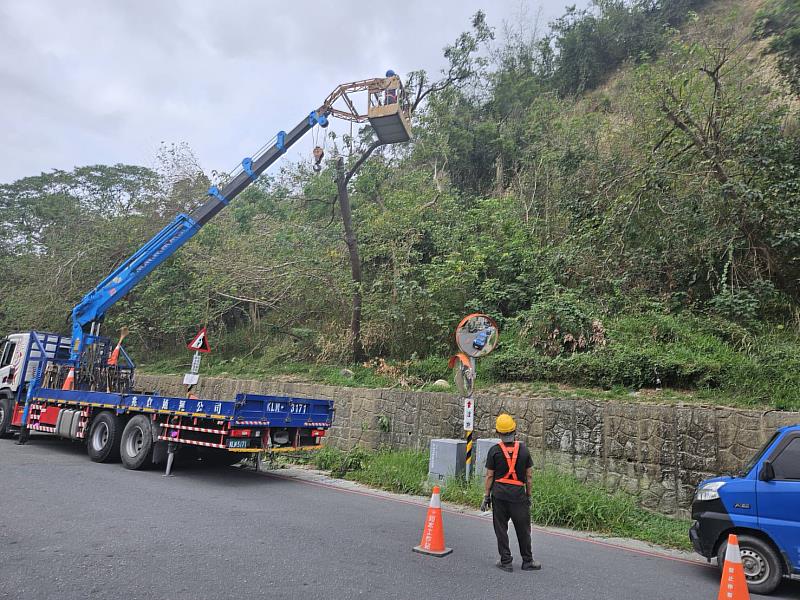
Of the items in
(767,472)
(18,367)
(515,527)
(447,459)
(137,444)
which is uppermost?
(18,367)

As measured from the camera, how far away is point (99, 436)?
36.6 ft

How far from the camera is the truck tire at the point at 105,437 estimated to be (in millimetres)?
10719

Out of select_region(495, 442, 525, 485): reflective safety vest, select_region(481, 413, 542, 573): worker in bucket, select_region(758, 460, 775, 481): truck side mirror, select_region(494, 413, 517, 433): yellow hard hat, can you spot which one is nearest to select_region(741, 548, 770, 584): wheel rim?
select_region(758, 460, 775, 481): truck side mirror

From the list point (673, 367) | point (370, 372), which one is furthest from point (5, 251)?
point (673, 367)

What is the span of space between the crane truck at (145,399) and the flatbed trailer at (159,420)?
20 mm

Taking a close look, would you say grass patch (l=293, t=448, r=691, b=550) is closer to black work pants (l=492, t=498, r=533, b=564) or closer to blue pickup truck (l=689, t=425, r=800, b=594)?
blue pickup truck (l=689, t=425, r=800, b=594)

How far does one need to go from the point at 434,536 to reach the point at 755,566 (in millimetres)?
3218

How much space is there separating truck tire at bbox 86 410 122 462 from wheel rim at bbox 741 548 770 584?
10.4 metres

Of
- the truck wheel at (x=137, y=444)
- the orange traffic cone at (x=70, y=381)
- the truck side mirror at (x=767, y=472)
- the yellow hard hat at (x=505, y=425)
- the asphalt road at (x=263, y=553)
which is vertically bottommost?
the asphalt road at (x=263, y=553)

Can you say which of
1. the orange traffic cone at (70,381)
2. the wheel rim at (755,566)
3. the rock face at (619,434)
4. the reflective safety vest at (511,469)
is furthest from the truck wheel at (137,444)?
the wheel rim at (755,566)

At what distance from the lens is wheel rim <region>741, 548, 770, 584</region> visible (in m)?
5.41

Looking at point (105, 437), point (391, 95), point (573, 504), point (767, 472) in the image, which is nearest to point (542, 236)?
point (391, 95)

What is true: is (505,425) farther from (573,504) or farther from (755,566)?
(573,504)

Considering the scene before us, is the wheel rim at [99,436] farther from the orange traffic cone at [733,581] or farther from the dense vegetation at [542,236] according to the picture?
the orange traffic cone at [733,581]
